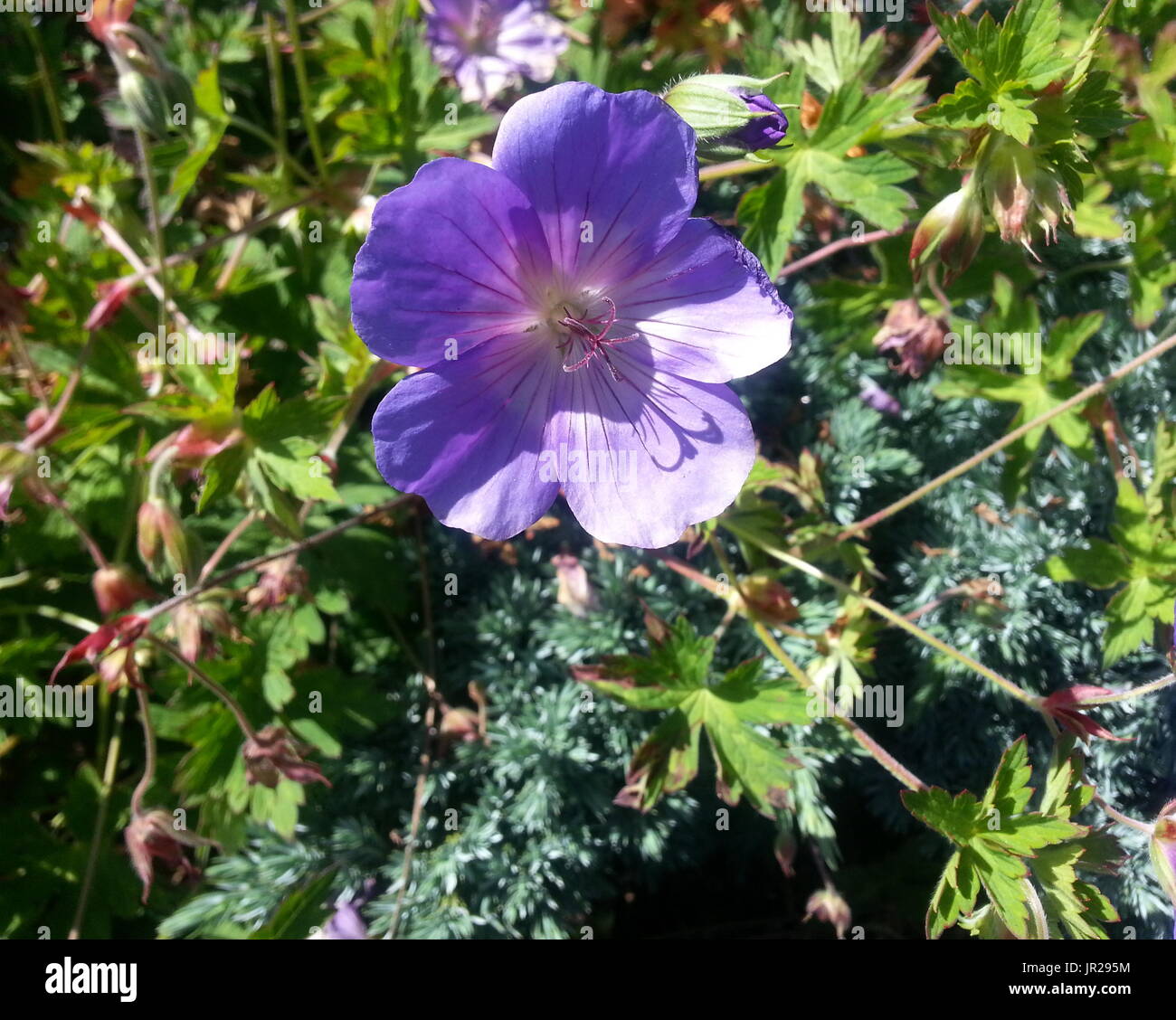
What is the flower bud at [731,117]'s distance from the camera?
125 centimetres

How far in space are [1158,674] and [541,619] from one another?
4.33 feet

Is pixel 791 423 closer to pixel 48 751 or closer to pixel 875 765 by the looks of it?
pixel 875 765

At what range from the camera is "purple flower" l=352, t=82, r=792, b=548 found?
1116 millimetres

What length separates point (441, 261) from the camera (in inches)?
45.9

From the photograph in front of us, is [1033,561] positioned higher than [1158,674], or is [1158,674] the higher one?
[1033,561]

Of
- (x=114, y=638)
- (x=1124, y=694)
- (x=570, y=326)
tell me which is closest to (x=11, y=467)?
(x=114, y=638)

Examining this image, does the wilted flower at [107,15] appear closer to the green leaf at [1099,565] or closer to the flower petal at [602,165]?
the flower petal at [602,165]

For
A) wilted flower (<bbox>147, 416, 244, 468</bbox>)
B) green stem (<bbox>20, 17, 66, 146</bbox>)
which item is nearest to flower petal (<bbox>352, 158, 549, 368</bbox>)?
wilted flower (<bbox>147, 416, 244, 468</bbox>)

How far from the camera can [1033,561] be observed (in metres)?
1.88

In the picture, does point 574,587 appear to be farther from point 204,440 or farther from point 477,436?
point 204,440

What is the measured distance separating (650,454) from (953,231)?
1.87 feet

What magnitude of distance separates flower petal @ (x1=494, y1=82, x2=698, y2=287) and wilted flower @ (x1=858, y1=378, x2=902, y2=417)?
1.00 m

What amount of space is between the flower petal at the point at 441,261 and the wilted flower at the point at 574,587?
673mm

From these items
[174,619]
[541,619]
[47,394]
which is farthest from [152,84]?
[541,619]
